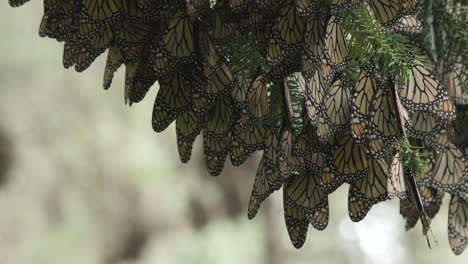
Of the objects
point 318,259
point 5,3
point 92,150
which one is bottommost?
point 318,259

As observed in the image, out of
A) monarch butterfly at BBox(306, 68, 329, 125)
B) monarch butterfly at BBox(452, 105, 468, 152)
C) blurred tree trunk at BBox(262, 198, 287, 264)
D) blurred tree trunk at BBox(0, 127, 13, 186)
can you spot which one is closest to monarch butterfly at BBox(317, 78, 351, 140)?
monarch butterfly at BBox(306, 68, 329, 125)

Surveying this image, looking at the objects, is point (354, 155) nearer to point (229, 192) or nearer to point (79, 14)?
point (79, 14)

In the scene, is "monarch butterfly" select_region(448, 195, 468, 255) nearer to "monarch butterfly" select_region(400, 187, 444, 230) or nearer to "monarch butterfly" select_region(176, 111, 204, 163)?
"monarch butterfly" select_region(400, 187, 444, 230)

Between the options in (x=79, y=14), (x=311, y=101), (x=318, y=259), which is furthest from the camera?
(x=318, y=259)

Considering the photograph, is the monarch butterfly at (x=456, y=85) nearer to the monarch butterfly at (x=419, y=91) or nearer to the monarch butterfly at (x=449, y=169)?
the monarch butterfly at (x=449, y=169)

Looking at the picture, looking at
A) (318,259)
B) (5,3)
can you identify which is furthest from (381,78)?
(318,259)
